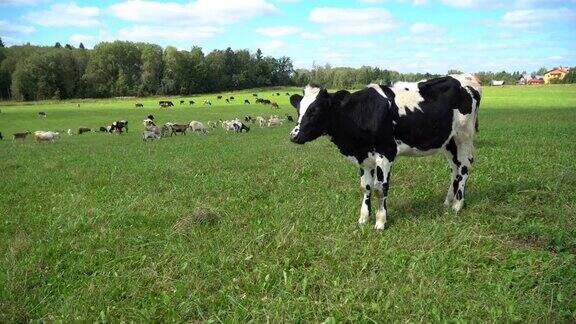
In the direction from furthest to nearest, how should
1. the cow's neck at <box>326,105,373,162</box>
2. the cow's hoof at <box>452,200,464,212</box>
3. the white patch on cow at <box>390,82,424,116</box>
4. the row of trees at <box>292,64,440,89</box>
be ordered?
the row of trees at <box>292,64,440,89</box> < the cow's hoof at <box>452,200,464,212</box> < the white patch on cow at <box>390,82,424,116</box> < the cow's neck at <box>326,105,373,162</box>

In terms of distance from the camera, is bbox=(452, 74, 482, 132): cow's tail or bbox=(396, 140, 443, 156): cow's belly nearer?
bbox=(396, 140, 443, 156): cow's belly

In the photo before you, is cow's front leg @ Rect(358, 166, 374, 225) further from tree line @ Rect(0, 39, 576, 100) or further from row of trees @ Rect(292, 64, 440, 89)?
row of trees @ Rect(292, 64, 440, 89)

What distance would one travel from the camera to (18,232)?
8008 millimetres

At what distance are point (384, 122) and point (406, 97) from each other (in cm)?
79

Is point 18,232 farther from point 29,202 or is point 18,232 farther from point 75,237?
point 29,202

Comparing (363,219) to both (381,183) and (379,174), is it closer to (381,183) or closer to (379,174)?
(381,183)

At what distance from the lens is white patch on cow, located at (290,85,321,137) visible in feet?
24.8

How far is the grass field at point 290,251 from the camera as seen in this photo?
5.23 m

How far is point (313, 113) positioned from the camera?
7547 millimetres

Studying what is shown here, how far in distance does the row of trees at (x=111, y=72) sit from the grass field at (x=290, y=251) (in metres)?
98.7

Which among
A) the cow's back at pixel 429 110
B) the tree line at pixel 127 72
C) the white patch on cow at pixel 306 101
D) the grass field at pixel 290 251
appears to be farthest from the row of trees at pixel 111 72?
the cow's back at pixel 429 110

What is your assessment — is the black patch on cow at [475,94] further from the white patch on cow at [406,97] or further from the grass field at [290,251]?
the grass field at [290,251]

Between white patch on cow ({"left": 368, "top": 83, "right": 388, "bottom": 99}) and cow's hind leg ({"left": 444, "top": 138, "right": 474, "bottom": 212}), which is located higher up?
white patch on cow ({"left": 368, "top": 83, "right": 388, "bottom": 99})

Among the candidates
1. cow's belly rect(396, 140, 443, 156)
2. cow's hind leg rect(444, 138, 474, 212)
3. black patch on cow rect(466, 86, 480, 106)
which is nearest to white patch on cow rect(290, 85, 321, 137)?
cow's belly rect(396, 140, 443, 156)
